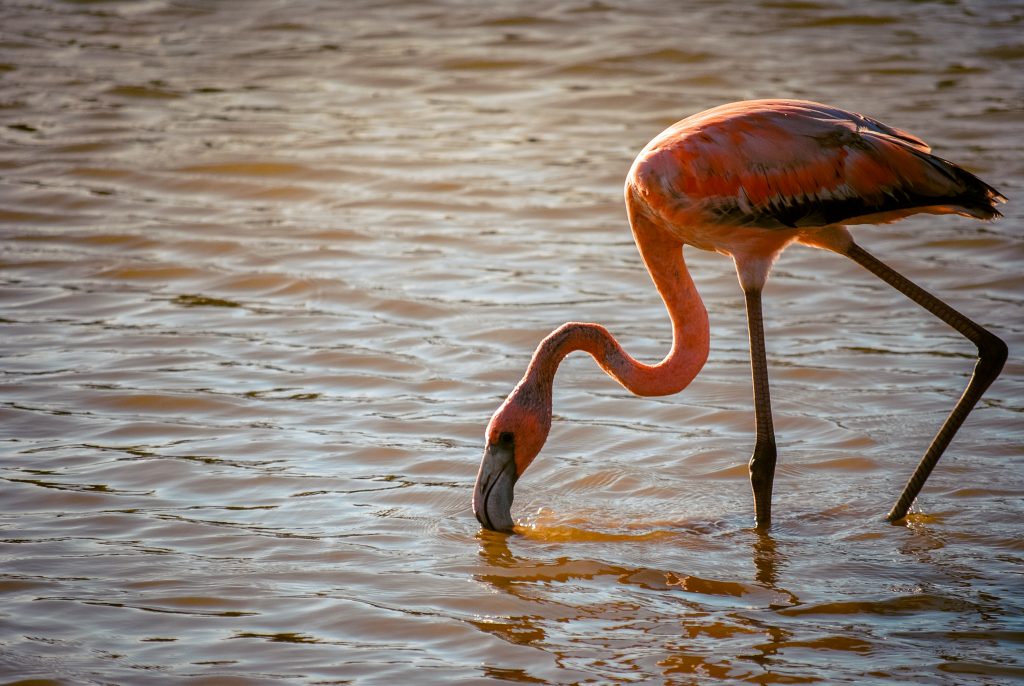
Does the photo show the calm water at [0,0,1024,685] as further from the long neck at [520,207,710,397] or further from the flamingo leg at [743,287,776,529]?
the long neck at [520,207,710,397]

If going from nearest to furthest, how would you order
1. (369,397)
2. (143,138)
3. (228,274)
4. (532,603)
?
1. (532,603)
2. (369,397)
3. (228,274)
4. (143,138)

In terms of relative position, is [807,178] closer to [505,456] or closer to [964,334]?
[964,334]

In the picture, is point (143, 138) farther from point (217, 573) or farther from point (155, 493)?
point (217, 573)

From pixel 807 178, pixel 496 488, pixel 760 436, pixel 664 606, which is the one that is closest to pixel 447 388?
pixel 496 488

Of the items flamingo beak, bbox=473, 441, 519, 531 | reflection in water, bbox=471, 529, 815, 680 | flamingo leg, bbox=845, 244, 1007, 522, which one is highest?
flamingo leg, bbox=845, 244, 1007, 522

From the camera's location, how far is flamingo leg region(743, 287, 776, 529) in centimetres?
666

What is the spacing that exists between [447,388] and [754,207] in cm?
276

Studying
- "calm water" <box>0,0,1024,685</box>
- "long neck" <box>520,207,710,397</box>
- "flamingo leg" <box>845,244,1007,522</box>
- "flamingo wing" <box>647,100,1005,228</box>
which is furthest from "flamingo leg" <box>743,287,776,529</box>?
"flamingo leg" <box>845,244,1007,522</box>

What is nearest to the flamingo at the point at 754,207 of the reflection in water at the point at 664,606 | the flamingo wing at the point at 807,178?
the flamingo wing at the point at 807,178

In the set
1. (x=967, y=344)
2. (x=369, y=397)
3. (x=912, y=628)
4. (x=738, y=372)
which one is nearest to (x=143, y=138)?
(x=369, y=397)

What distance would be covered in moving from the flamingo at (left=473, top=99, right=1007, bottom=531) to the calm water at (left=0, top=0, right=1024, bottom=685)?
38 centimetres

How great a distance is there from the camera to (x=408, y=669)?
17.0 ft

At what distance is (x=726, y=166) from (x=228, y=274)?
5309 mm

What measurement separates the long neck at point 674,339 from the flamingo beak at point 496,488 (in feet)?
1.72
